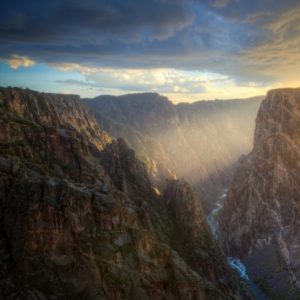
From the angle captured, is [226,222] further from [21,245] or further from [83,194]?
[21,245]

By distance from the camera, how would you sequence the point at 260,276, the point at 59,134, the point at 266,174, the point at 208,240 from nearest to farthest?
the point at 59,134 < the point at 208,240 < the point at 260,276 < the point at 266,174

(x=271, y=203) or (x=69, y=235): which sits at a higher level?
(x=69, y=235)

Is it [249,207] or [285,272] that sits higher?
[249,207]

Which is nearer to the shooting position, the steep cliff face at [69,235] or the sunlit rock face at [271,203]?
the steep cliff face at [69,235]

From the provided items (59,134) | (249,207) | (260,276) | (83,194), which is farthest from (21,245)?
(249,207)

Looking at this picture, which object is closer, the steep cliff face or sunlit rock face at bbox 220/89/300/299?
the steep cliff face

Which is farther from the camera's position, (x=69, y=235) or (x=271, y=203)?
(x=271, y=203)

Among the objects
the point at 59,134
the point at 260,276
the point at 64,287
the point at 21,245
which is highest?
the point at 59,134

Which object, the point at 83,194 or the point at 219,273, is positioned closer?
the point at 83,194
